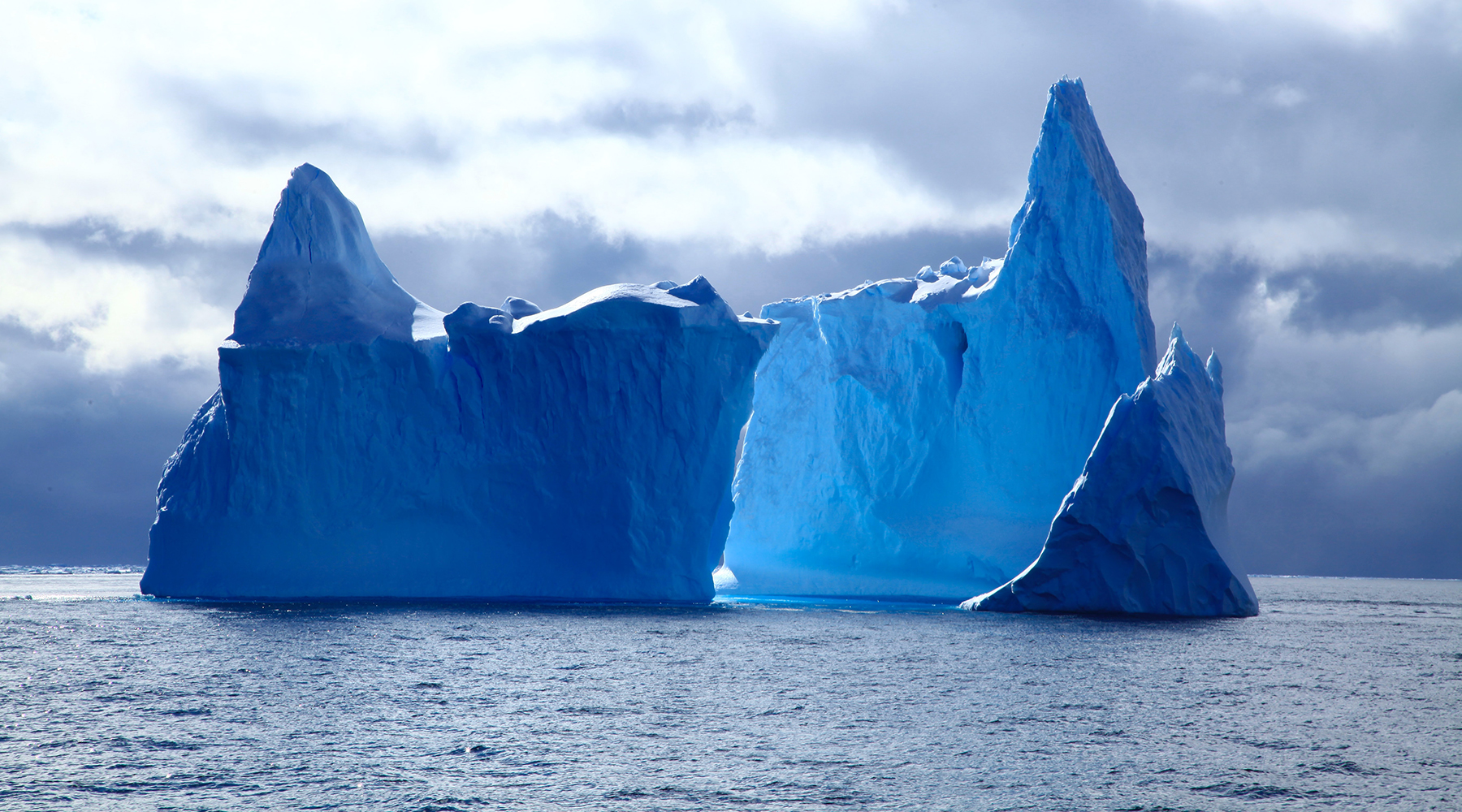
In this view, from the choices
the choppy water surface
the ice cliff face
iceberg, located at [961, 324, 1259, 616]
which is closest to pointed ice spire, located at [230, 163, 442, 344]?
the choppy water surface

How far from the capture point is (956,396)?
20547 millimetres

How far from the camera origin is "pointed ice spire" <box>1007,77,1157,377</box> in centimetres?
1892

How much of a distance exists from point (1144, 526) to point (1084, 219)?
6951 millimetres

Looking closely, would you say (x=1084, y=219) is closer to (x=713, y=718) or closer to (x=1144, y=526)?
(x=1144, y=526)

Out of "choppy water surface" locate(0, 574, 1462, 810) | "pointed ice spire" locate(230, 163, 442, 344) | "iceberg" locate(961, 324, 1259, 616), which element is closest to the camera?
"choppy water surface" locate(0, 574, 1462, 810)

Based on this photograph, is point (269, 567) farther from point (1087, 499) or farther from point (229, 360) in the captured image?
point (1087, 499)

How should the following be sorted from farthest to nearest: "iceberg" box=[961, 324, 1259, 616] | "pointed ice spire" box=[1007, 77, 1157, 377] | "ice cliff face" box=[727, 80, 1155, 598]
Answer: "ice cliff face" box=[727, 80, 1155, 598] → "pointed ice spire" box=[1007, 77, 1157, 377] → "iceberg" box=[961, 324, 1259, 616]

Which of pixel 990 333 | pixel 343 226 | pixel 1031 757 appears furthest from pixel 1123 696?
pixel 343 226

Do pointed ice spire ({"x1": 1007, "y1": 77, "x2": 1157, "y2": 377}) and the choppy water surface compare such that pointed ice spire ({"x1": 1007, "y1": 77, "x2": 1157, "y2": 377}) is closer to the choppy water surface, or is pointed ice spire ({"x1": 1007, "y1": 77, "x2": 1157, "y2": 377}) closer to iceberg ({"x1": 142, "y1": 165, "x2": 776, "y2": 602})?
iceberg ({"x1": 142, "y1": 165, "x2": 776, "y2": 602})

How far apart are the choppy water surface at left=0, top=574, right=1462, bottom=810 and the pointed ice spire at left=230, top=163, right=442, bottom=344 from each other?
5.99m

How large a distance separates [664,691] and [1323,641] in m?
10.7

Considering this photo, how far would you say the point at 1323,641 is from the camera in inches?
576

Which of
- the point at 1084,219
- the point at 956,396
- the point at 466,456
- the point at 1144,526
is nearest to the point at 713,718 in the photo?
the point at 1144,526

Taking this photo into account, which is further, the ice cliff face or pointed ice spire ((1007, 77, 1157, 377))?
the ice cliff face
